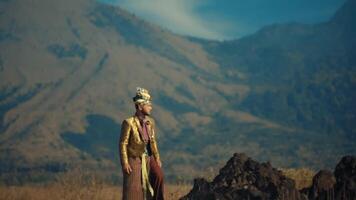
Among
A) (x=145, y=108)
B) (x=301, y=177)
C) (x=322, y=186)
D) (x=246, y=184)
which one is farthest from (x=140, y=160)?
(x=301, y=177)

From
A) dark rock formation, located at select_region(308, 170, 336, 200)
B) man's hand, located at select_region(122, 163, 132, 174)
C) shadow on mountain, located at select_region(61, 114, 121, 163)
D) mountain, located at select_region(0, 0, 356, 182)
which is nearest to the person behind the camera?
man's hand, located at select_region(122, 163, 132, 174)

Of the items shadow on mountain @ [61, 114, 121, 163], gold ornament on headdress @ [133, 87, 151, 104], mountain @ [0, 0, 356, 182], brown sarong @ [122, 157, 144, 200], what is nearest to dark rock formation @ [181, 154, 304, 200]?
brown sarong @ [122, 157, 144, 200]

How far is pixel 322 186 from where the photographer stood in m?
13.6

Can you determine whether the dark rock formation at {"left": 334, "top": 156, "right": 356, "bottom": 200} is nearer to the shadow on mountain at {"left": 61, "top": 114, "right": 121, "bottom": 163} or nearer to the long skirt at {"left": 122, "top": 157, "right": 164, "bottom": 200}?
the long skirt at {"left": 122, "top": 157, "right": 164, "bottom": 200}

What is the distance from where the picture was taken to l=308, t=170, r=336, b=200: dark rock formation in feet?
44.5

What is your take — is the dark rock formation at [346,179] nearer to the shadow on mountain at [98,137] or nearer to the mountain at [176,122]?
the mountain at [176,122]

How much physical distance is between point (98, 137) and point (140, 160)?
149 meters

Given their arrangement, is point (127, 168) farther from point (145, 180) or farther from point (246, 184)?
point (246, 184)

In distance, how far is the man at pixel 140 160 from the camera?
394 inches

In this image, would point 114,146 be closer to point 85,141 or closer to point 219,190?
point 85,141

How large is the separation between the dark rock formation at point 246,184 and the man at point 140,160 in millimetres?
2671

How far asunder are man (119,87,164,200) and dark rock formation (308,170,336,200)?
15.2ft

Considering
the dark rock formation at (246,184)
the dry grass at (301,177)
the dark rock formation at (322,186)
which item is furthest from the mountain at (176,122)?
the dark rock formation at (322,186)

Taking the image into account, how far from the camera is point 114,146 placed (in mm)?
150000
